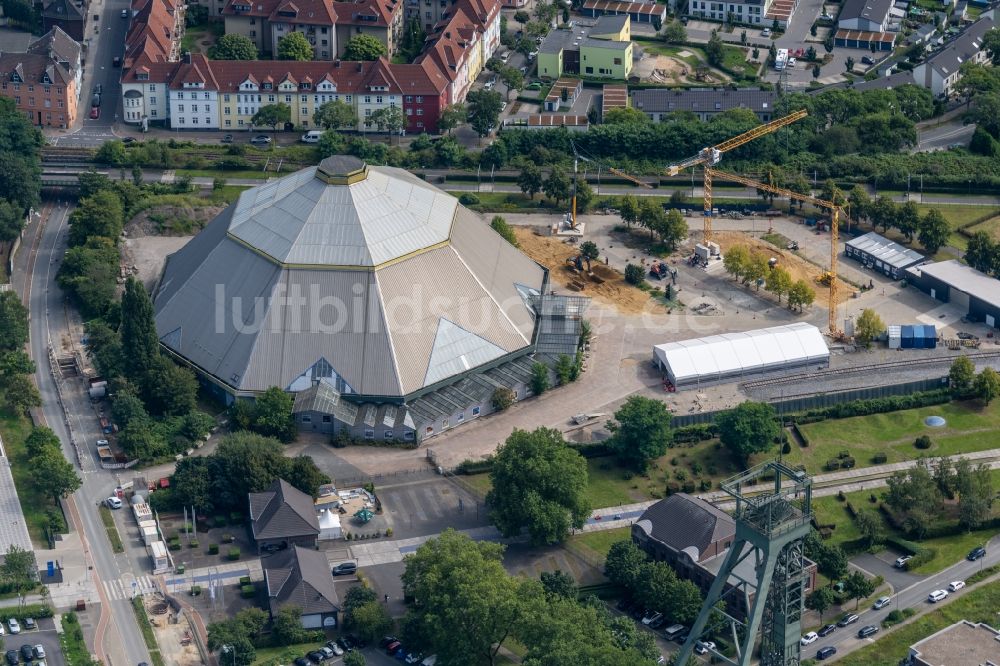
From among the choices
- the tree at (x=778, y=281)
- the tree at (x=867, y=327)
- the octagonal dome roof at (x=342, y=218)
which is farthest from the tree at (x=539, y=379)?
the tree at (x=867, y=327)

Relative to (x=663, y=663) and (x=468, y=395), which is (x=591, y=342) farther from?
(x=663, y=663)

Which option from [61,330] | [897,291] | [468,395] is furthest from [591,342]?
[61,330]

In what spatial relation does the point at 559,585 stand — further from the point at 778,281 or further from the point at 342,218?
the point at 778,281

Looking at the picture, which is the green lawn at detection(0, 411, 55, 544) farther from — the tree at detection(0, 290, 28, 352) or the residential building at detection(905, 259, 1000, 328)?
the residential building at detection(905, 259, 1000, 328)

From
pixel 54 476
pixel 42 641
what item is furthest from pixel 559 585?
pixel 54 476

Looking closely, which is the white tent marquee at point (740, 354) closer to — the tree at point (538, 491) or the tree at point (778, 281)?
the tree at point (778, 281)

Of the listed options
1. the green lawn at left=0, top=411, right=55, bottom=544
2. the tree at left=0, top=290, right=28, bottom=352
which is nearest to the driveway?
the green lawn at left=0, top=411, right=55, bottom=544

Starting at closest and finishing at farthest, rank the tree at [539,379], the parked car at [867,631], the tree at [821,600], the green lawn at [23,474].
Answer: the parked car at [867,631]
the tree at [821,600]
the green lawn at [23,474]
the tree at [539,379]
